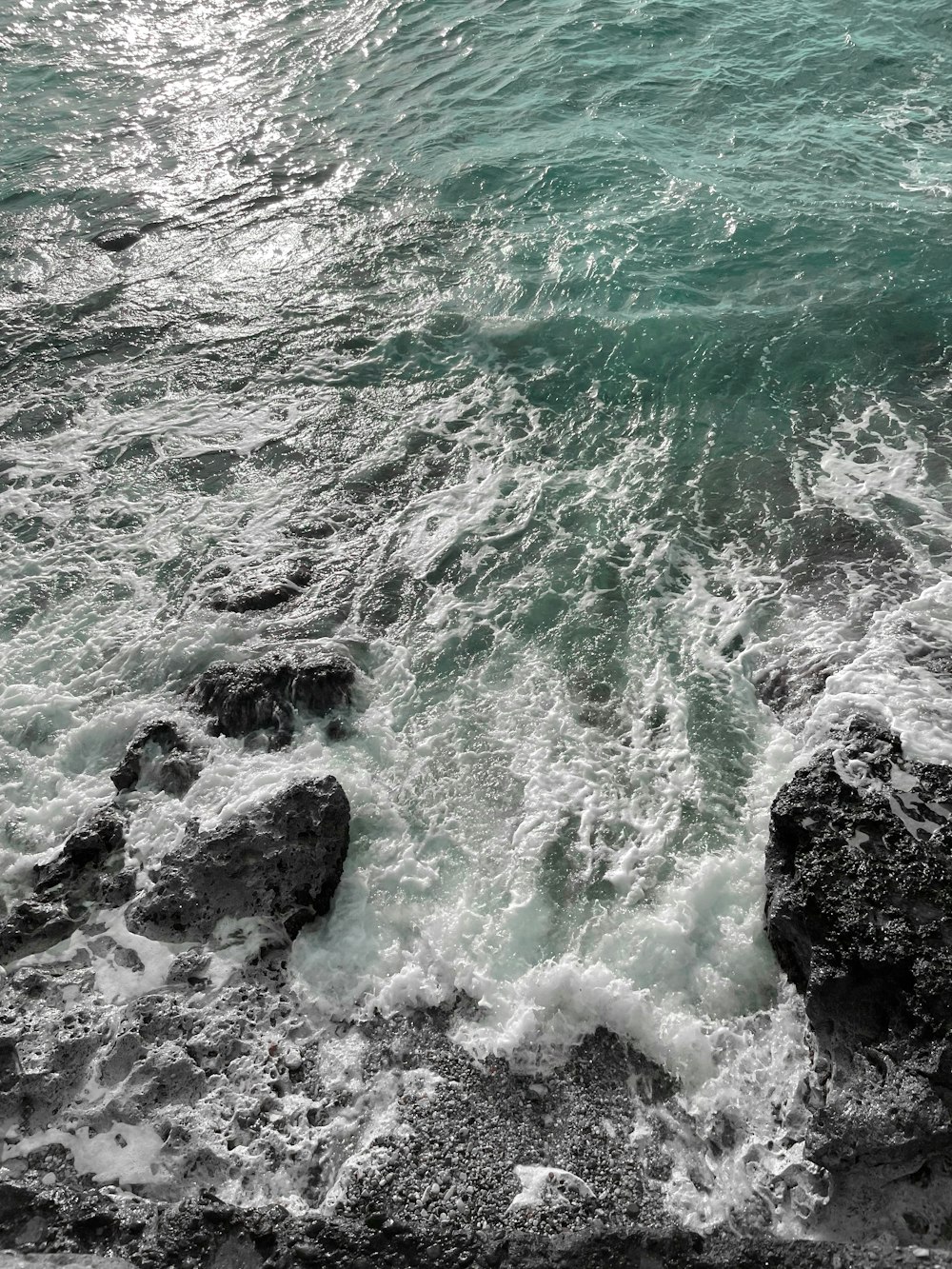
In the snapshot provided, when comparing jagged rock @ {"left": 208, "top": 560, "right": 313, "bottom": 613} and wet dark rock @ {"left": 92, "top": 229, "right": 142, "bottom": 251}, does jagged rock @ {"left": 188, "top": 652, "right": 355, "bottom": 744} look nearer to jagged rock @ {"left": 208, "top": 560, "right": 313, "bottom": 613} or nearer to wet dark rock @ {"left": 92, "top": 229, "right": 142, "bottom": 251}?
jagged rock @ {"left": 208, "top": 560, "right": 313, "bottom": 613}

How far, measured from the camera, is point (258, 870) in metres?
6.96

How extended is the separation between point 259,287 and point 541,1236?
13.1m

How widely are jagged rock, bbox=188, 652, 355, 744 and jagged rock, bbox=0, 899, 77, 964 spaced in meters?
1.97

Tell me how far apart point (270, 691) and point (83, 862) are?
6.91 feet

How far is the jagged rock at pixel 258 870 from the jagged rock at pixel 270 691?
3.36 feet

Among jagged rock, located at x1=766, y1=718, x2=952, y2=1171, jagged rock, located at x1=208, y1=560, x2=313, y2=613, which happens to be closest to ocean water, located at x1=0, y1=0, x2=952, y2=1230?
jagged rock, located at x1=208, y1=560, x2=313, y2=613

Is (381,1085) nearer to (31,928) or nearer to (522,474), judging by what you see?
(31,928)

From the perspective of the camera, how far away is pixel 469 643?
881 cm

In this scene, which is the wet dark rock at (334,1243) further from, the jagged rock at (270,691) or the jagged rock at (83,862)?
the jagged rock at (270,691)

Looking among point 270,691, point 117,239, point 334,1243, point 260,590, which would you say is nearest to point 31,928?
point 270,691

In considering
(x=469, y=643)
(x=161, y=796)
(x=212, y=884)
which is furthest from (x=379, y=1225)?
(x=469, y=643)

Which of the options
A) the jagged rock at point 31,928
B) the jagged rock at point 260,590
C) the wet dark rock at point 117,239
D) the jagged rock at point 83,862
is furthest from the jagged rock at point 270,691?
the wet dark rock at point 117,239

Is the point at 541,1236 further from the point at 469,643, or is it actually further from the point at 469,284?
the point at 469,284

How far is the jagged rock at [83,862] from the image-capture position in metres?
7.02
